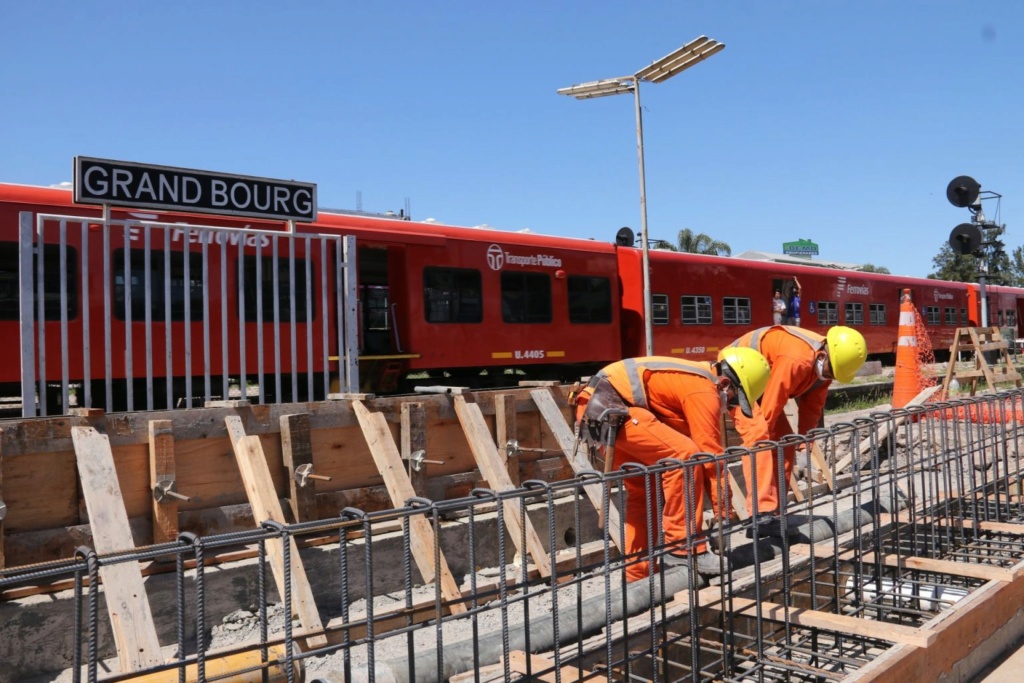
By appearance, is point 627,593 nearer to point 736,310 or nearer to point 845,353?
point 845,353

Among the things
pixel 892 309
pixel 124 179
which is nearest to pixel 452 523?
pixel 124 179

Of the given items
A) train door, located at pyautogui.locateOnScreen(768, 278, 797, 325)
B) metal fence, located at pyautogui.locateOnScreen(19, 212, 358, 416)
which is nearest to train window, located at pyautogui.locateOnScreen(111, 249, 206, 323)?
metal fence, located at pyautogui.locateOnScreen(19, 212, 358, 416)

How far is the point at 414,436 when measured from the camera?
6.69 meters

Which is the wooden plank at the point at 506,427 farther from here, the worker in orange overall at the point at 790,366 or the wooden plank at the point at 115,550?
the wooden plank at the point at 115,550

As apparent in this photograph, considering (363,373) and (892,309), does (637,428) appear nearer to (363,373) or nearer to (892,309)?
(363,373)

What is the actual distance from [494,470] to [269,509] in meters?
1.79

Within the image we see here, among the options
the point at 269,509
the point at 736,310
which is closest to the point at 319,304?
Answer: the point at 269,509

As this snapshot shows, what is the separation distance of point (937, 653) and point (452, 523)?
12.4ft

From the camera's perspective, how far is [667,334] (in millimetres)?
16438

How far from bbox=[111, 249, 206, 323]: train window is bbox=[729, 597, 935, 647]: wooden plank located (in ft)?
23.5

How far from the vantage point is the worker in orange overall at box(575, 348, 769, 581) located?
523 cm

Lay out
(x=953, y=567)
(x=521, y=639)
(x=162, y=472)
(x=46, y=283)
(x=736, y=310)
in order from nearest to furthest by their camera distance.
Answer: (x=521, y=639) < (x=953, y=567) < (x=162, y=472) < (x=46, y=283) < (x=736, y=310)

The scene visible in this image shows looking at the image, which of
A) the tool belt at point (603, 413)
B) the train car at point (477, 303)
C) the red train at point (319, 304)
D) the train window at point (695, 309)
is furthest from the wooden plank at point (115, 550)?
the train window at point (695, 309)

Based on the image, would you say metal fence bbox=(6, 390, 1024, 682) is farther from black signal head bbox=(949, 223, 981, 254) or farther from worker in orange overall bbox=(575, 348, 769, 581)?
black signal head bbox=(949, 223, 981, 254)
